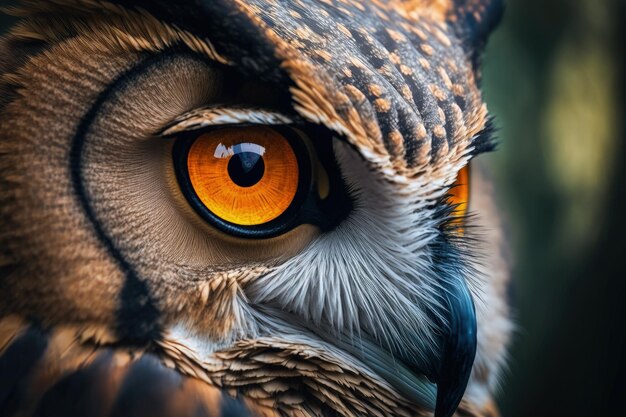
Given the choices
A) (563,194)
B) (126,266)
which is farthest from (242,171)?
(563,194)

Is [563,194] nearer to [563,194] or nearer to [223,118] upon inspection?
[563,194]

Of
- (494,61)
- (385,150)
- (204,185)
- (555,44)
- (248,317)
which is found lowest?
(248,317)

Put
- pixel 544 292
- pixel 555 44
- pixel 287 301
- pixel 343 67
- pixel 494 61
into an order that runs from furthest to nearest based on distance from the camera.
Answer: pixel 544 292 → pixel 555 44 → pixel 494 61 → pixel 287 301 → pixel 343 67

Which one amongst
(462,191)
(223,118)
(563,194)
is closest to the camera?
(223,118)

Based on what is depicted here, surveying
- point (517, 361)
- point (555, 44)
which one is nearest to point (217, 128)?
point (555, 44)

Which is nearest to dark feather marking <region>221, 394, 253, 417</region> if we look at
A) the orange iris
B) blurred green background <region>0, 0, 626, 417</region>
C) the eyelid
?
the orange iris

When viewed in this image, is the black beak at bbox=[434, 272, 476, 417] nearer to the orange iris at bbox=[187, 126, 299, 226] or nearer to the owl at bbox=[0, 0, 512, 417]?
the owl at bbox=[0, 0, 512, 417]

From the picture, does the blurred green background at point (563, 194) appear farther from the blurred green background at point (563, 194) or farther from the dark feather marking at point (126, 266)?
the dark feather marking at point (126, 266)

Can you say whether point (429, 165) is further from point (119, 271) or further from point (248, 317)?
point (119, 271)

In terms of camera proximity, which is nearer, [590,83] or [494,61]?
[494,61]
